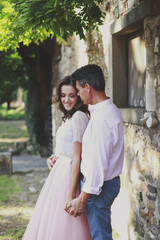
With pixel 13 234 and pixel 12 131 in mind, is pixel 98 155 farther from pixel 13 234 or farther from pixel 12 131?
pixel 12 131

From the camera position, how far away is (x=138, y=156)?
3393 mm

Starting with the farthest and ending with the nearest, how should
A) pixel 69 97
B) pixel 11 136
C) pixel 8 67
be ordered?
pixel 11 136
pixel 8 67
pixel 69 97

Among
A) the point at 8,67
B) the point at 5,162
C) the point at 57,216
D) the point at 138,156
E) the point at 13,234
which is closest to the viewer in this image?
the point at 57,216

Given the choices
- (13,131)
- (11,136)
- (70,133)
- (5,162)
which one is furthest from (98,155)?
(13,131)

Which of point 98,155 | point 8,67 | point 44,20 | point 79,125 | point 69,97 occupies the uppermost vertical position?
point 8,67

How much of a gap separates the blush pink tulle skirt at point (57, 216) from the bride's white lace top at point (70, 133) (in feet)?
0.25

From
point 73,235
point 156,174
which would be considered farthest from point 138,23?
point 73,235

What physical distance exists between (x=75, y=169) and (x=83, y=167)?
0.14 metres

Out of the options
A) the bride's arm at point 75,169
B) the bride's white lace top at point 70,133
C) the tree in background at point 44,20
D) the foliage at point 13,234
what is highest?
the tree in background at point 44,20

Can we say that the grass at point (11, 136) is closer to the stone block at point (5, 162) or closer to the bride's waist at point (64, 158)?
the stone block at point (5, 162)

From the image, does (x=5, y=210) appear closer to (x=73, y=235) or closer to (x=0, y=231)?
(x=0, y=231)

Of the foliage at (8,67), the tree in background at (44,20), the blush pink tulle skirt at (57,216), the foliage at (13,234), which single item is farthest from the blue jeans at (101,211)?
the foliage at (8,67)

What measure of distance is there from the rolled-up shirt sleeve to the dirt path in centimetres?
245

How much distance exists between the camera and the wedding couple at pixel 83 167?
2170 millimetres
